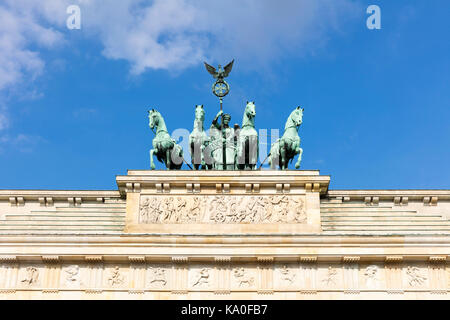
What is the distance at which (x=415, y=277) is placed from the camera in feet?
75.7

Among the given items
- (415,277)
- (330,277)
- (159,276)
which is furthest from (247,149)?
(415,277)

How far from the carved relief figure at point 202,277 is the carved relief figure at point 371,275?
448cm

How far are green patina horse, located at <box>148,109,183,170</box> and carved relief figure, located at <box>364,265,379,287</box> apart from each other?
6.68 meters

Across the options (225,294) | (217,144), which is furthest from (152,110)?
(225,294)

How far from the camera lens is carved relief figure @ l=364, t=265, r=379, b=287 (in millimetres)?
23062

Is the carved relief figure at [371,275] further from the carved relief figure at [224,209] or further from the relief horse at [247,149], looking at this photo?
the relief horse at [247,149]

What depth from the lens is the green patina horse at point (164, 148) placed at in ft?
83.8

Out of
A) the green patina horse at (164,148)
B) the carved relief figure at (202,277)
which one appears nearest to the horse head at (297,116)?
the green patina horse at (164,148)

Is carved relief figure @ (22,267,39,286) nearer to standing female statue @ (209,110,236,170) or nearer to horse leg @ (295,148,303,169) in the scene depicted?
standing female statue @ (209,110,236,170)

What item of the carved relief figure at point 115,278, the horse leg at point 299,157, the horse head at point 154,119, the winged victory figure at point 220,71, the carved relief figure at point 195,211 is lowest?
the carved relief figure at point 115,278
